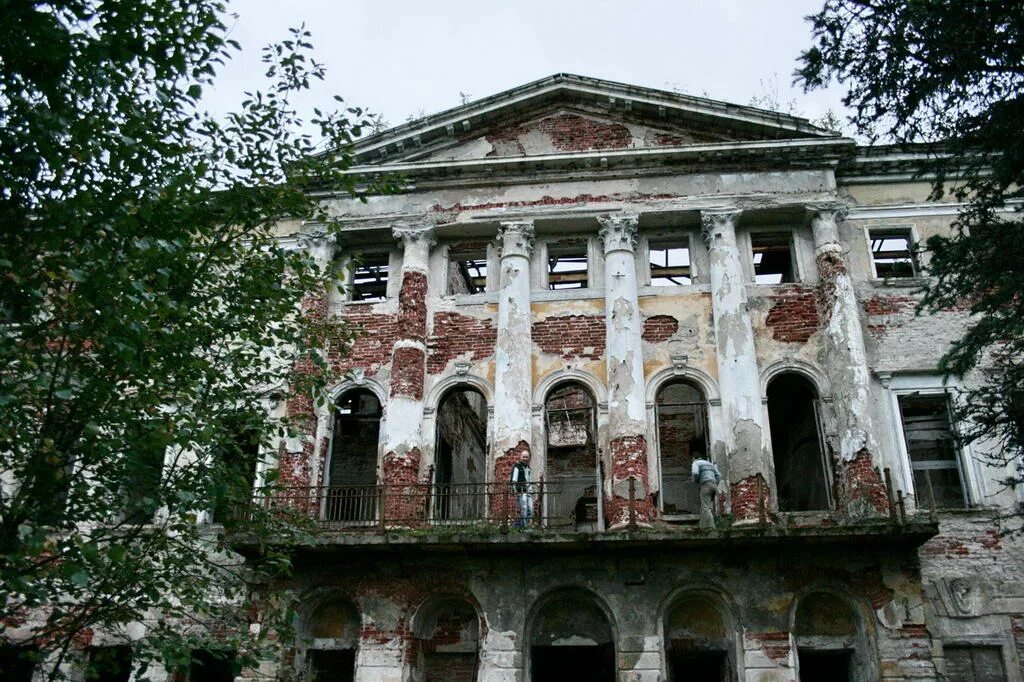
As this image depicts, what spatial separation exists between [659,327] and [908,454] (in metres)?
4.74

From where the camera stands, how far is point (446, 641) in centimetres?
1498

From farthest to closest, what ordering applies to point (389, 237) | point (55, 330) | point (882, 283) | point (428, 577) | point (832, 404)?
point (389, 237)
point (882, 283)
point (832, 404)
point (428, 577)
point (55, 330)

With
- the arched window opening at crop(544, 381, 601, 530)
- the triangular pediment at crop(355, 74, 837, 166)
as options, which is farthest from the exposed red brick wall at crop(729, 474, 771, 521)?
the arched window opening at crop(544, 381, 601, 530)

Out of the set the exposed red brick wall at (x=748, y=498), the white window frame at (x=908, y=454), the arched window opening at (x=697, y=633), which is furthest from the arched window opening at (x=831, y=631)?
the white window frame at (x=908, y=454)

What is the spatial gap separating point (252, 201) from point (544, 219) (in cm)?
843

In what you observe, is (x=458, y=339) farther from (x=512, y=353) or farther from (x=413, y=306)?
(x=512, y=353)

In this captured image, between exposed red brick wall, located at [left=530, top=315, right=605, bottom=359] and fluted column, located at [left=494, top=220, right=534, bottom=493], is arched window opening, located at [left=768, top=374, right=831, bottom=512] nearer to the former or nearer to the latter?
exposed red brick wall, located at [left=530, top=315, right=605, bottom=359]

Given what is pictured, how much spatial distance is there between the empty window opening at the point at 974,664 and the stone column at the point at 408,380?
335 inches

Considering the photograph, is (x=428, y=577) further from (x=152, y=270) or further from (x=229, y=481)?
(x=152, y=270)

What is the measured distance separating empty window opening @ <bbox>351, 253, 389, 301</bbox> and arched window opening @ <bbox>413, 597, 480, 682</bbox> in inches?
245

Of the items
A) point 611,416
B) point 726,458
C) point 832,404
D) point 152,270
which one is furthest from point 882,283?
point 152,270

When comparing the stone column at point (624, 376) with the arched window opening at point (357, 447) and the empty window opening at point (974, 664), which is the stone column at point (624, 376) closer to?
the empty window opening at point (974, 664)

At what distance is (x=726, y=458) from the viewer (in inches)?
619

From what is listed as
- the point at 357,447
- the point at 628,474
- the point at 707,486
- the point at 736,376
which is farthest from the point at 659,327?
the point at 357,447
